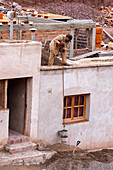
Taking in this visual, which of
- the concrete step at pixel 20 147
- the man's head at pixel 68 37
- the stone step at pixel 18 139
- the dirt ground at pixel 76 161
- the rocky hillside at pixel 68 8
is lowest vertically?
the dirt ground at pixel 76 161

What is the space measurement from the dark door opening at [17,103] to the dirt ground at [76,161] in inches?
55.0

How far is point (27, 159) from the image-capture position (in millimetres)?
14023

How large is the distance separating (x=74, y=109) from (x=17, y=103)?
83.7 inches

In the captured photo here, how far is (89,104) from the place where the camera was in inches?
639

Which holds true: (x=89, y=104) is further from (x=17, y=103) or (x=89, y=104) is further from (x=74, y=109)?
(x=17, y=103)

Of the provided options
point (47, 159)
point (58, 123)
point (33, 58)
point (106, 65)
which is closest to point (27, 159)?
point (47, 159)

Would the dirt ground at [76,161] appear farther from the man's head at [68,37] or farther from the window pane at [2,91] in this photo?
the man's head at [68,37]

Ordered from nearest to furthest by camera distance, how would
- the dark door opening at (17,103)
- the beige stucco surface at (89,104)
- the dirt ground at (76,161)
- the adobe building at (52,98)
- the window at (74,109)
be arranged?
the dirt ground at (76,161)
the adobe building at (52,98)
the dark door opening at (17,103)
the beige stucco surface at (89,104)
the window at (74,109)

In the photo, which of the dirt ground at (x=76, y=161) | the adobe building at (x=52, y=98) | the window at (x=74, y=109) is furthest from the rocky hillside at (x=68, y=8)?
the dirt ground at (x=76, y=161)

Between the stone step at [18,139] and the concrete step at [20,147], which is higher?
the stone step at [18,139]

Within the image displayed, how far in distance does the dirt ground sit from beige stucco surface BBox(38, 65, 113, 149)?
389 mm

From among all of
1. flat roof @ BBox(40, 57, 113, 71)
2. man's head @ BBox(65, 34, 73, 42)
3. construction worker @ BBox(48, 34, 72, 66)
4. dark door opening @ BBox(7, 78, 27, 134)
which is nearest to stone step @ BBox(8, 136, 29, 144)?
dark door opening @ BBox(7, 78, 27, 134)

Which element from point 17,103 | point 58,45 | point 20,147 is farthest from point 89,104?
point 20,147

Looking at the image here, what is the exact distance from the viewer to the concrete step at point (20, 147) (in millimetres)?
14169
